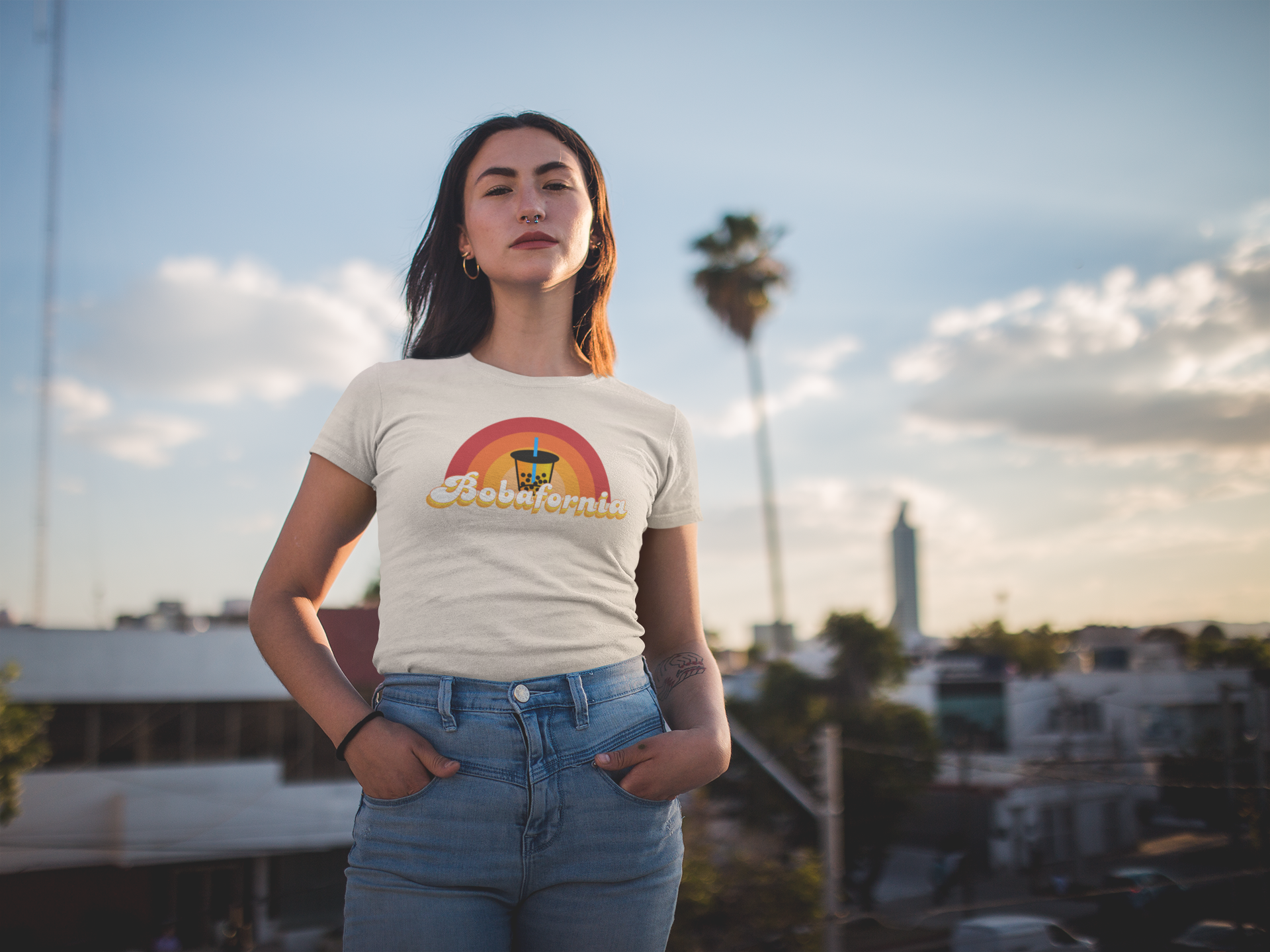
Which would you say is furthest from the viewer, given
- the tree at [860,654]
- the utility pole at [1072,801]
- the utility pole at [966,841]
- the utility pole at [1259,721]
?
the tree at [860,654]

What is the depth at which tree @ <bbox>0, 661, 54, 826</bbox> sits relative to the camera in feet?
49.2

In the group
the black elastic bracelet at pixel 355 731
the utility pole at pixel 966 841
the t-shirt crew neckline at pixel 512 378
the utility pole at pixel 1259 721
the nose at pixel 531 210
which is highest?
the nose at pixel 531 210

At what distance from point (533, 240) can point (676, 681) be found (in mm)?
736

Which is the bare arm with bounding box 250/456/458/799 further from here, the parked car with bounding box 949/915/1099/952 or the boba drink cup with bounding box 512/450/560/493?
the parked car with bounding box 949/915/1099/952

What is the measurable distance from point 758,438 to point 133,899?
2160cm

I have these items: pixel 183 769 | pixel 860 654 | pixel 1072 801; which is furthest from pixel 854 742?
pixel 183 769

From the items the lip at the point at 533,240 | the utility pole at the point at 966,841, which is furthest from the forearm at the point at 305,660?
the utility pole at the point at 966,841

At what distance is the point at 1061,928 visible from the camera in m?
6.04

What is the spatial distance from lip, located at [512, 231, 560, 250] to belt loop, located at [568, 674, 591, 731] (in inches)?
26.7

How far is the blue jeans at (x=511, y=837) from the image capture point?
1046 millimetres

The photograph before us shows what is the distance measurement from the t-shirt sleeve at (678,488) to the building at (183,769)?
15.3 m

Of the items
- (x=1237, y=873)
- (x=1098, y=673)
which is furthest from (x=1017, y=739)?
(x=1237, y=873)

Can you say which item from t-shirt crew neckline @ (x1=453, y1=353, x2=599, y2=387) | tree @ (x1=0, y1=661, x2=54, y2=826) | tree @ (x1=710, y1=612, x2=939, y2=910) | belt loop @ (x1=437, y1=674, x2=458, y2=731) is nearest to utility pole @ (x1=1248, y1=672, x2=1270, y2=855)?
tree @ (x1=710, y1=612, x2=939, y2=910)

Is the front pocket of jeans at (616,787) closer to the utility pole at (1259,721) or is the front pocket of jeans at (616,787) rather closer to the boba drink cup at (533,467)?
the boba drink cup at (533,467)
